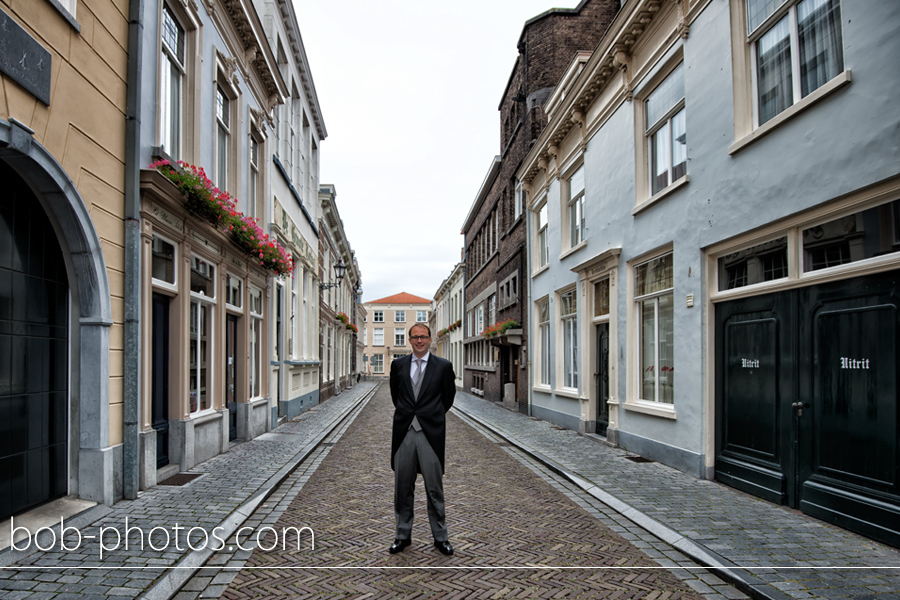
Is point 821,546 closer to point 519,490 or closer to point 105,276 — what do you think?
point 519,490

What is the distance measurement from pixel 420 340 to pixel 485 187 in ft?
76.8

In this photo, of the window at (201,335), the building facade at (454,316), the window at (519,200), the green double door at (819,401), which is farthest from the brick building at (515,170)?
the green double door at (819,401)

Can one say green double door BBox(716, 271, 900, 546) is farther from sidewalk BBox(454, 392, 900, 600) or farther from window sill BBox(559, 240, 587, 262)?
window sill BBox(559, 240, 587, 262)

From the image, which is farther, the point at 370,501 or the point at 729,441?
the point at 729,441

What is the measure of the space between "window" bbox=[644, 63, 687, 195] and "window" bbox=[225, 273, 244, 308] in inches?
284

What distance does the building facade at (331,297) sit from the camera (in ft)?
81.9

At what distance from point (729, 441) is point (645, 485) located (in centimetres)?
116

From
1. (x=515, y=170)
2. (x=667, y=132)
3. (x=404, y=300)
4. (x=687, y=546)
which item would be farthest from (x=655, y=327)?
(x=404, y=300)

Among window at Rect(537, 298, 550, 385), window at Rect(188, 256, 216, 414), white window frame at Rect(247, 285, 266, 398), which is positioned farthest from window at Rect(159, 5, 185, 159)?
window at Rect(537, 298, 550, 385)

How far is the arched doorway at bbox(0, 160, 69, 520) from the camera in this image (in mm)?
5090

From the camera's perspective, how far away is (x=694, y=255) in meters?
8.36

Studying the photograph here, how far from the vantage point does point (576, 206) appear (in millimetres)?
14398

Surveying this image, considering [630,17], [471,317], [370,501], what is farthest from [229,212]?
[471,317]

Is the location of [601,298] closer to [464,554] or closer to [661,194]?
[661,194]
